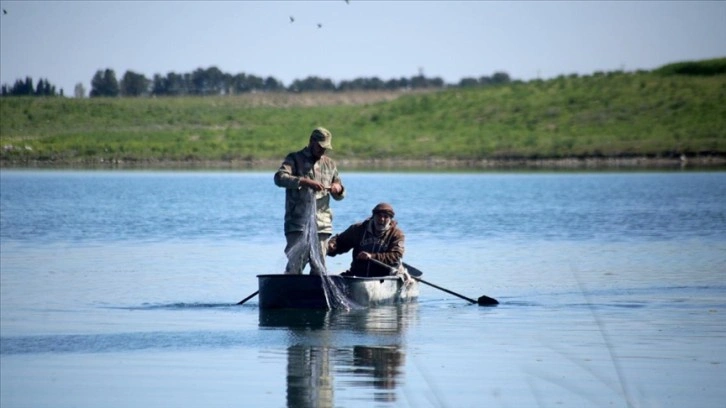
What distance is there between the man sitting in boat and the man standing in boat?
948 millimetres

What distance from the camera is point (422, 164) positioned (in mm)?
66562

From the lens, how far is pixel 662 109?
6988 centimetres

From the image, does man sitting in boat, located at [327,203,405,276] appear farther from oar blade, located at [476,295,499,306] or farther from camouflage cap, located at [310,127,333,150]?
camouflage cap, located at [310,127,333,150]

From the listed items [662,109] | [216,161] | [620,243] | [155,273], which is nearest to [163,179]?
[216,161]

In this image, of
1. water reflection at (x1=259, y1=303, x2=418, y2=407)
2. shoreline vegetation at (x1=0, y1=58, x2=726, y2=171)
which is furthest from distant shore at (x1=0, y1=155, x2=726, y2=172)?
water reflection at (x1=259, y1=303, x2=418, y2=407)

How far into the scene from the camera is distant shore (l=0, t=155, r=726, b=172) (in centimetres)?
6016

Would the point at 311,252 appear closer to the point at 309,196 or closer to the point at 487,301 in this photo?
the point at 309,196

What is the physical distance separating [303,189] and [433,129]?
59476 mm

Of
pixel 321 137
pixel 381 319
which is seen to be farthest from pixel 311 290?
pixel 321 137

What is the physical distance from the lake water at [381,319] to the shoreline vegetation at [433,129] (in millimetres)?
30657

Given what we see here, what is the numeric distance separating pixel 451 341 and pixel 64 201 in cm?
2638

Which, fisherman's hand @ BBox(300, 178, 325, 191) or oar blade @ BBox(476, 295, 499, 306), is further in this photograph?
oar blade @ BBox(476, 295, 499, 306)

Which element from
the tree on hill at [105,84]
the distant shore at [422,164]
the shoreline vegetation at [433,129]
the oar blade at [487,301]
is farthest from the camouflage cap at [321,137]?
the tree on hill at [105,84]

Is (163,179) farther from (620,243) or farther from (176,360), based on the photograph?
(176,360)
